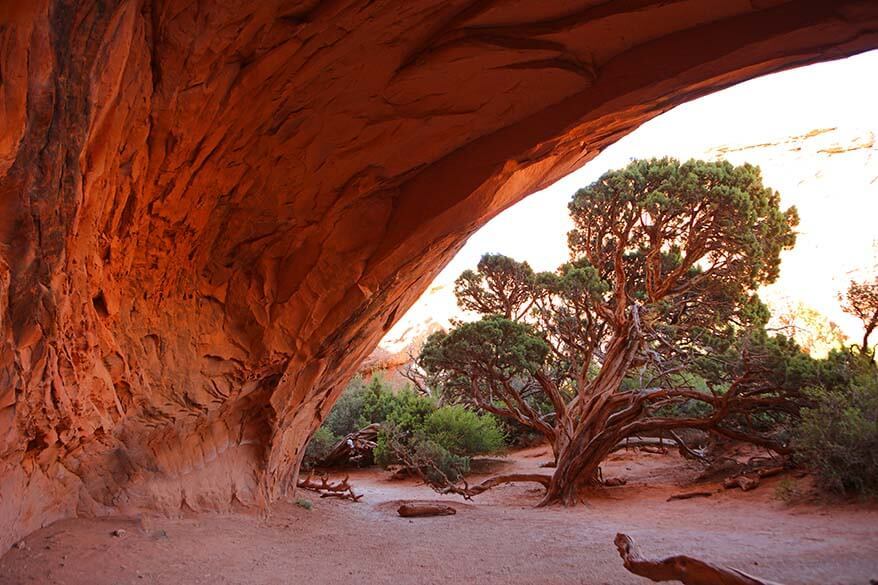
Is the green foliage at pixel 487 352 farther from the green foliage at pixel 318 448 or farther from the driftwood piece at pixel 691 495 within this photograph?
the green foliage at pixel 318 448

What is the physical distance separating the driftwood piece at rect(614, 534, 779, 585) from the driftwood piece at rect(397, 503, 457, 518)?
6081mm

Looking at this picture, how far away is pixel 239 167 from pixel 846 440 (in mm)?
8914

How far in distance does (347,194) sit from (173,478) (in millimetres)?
3920

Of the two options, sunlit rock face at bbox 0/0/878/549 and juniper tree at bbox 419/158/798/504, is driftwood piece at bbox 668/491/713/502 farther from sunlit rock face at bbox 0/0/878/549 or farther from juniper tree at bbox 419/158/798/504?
sunlit rock face at bbox 0/0/878/549

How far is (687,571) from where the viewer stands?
3.90 metres

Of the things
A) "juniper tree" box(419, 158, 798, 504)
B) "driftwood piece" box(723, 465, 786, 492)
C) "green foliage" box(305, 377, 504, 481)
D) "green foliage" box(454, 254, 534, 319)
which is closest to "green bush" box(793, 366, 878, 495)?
"driftwood piece" box(723, 465, 786, 492)

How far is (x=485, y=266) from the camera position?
1652 centimetres

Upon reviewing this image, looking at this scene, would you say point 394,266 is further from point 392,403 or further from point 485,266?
point 392,403

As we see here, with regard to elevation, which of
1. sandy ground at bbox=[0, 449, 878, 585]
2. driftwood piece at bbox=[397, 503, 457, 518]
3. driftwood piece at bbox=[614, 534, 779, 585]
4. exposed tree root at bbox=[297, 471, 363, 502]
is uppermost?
driftwood piece at bbox=[614, 534, 779, 585]

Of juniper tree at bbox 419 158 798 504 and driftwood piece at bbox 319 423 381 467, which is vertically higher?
juniper tree at bbox 419 158 798 504

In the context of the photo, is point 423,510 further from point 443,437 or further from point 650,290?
point 443,437

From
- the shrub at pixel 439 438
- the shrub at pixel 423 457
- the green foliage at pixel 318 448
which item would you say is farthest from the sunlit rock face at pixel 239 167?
the green foliage at pixel 318 448

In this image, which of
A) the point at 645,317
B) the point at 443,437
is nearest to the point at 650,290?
the point at 645,317

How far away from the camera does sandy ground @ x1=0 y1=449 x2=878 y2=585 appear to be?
499cm
